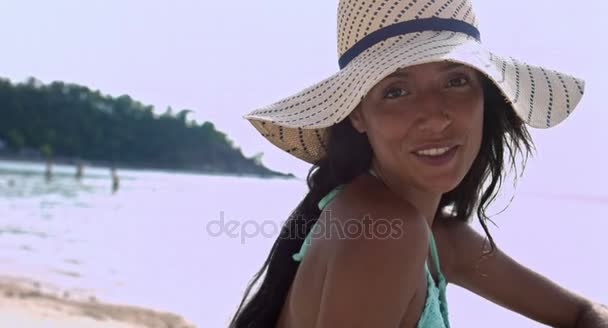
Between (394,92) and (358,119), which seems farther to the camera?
(358,119)

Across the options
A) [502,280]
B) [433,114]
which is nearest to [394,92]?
[433,114]

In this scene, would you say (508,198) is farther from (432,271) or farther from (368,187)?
(368,187)

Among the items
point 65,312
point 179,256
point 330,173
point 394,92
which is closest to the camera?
point 394,92

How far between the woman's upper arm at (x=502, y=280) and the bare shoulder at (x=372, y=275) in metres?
0.73

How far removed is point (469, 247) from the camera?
1.95 metres

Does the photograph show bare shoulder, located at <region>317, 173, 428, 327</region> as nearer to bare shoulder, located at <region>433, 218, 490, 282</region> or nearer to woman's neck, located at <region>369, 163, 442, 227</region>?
woman's neck, located at <region>369, 163, 442, 227</region>

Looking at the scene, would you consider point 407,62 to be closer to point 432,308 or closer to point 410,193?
point 410,193

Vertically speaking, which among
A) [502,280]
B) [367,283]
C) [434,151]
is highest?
[434,151]

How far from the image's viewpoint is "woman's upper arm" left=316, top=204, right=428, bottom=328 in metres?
1.16

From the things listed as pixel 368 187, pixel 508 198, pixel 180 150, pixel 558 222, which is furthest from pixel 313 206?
pixel 180 150

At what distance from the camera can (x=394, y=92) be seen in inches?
55.4

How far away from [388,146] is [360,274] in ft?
1.15

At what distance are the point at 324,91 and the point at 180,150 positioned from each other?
8086 centimetres

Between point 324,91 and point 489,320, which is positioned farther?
point 489,320
